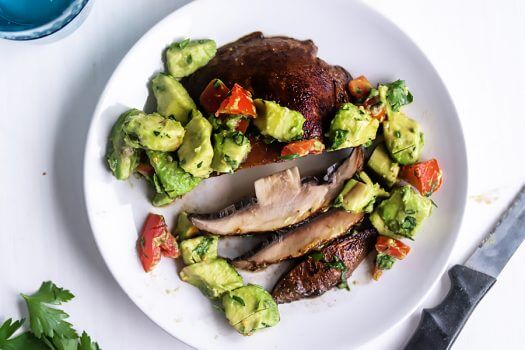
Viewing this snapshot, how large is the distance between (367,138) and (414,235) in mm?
537

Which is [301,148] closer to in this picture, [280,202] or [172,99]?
[280,202]

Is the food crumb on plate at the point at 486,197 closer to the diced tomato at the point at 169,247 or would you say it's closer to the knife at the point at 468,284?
the knife at the point at 468,284

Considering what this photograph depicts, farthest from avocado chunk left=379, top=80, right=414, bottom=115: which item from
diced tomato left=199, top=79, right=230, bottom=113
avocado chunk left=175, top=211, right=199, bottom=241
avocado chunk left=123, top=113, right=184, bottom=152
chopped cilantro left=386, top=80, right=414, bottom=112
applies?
avocado chunk left=175, top=211, right=199, bottom=241

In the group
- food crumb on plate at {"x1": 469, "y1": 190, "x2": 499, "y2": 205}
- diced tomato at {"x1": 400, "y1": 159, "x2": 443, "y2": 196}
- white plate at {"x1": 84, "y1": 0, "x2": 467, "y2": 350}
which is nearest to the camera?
white plate at {"x1": 84, "y1": 0, "x2": 467, "y2": 350}

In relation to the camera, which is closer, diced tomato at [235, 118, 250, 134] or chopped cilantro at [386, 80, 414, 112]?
diced tomato at [235, 118, 250, 134]

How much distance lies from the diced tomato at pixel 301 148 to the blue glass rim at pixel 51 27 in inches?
46.6

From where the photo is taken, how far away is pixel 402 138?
3.05m

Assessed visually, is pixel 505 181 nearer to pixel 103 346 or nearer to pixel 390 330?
pixel 390 330

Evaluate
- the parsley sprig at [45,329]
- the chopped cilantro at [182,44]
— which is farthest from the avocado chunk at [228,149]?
the parsley sprig at [45,329]

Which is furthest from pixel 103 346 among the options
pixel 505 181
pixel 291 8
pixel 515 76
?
A: pixel 515 76

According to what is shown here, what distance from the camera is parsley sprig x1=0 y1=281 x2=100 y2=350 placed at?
3012 millimetres

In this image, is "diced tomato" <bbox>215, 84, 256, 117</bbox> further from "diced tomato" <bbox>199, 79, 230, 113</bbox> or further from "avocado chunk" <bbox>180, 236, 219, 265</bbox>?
"avocado chunk" <bbox>180, 236, 219, 265</bbox>

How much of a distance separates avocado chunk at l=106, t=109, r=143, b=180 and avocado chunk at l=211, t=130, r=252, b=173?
375mm

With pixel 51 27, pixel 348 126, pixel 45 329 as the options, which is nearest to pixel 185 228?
pixel 45 329
